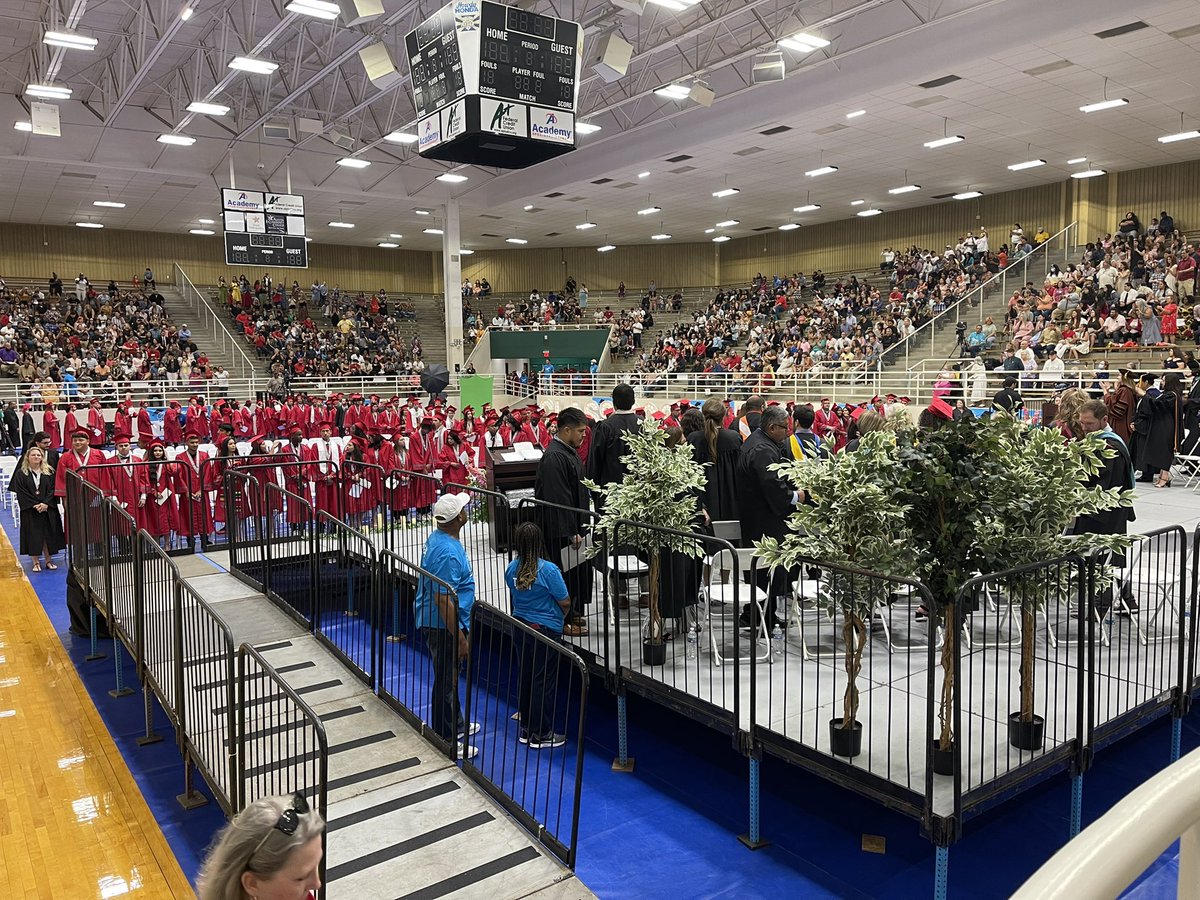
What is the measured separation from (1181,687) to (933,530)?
7.70 ft

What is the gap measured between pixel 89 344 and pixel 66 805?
28.1m

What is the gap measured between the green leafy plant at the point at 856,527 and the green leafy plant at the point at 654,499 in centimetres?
143

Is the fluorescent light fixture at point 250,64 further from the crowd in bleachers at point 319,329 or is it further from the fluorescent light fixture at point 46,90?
the crowd in bleachers at point 319,329

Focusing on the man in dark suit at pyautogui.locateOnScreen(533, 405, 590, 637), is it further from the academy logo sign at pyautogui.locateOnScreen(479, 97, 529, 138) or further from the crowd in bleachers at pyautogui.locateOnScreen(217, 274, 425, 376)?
the crowd in bleachers at pyautogui.locateOnScreen(217, 274, 425, 376)

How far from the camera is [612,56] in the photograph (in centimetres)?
1443

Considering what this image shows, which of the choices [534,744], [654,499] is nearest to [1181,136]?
[654,499]

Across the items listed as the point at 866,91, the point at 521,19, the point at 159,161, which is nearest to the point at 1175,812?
the point at 521,19

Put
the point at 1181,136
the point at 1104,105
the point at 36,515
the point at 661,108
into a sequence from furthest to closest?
1. the point at 661,108
2. the point at 1181,136
3. the point at 1104,105
4. the point at 36,515

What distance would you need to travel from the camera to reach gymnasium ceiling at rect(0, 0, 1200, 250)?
621 inches

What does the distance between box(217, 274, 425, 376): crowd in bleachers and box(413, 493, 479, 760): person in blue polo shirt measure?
84.7 feet

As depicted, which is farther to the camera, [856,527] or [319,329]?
[319,329]

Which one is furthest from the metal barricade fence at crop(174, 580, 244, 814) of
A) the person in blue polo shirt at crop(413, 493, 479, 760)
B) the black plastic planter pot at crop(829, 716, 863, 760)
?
the black plastic planter pot at crop(829, 716, 863, 760)

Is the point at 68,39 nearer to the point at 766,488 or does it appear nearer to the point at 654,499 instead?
the point at 654,499

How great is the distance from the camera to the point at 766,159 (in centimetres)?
2342
